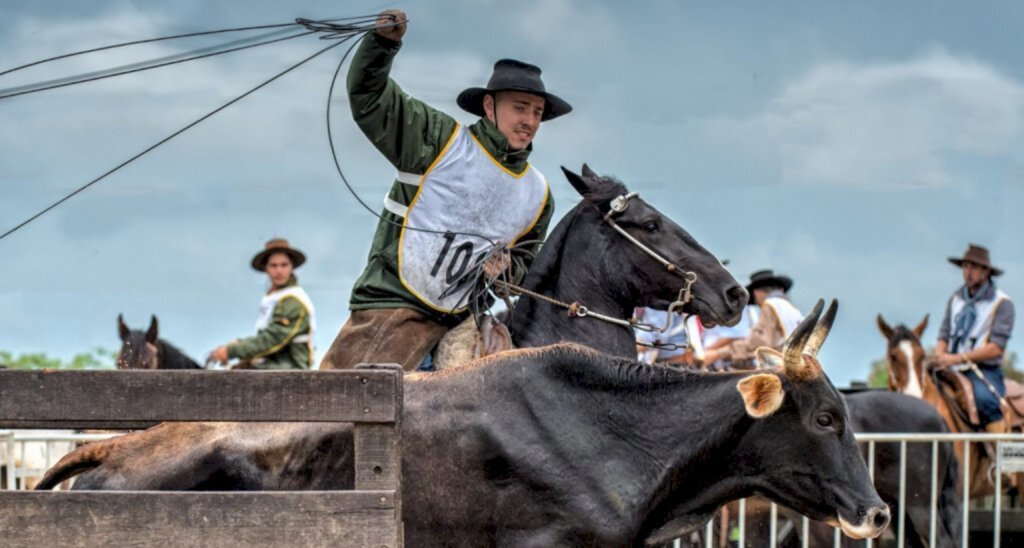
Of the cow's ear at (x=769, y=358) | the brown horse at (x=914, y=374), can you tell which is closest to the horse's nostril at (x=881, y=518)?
the cow's ear at (x=769, y=358)

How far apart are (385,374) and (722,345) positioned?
32.9 ft

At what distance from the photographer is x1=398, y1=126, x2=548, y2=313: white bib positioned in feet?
23.2

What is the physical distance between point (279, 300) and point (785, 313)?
4.68 meters

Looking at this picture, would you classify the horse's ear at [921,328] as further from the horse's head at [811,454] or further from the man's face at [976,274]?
the horse's head at [811,454]

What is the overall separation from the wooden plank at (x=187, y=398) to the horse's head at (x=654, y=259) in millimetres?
2655

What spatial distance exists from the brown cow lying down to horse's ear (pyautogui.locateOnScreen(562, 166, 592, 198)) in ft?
5.72

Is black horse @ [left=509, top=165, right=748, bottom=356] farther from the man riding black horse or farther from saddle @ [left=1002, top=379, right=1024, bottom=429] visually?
saddle @ [left=1002, top=379, right=1024, bottom=429]

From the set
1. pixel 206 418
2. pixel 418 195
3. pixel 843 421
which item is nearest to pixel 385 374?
Result: pixel 206 418

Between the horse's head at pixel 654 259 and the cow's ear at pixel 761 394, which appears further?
the horse's head at pixel 654 259

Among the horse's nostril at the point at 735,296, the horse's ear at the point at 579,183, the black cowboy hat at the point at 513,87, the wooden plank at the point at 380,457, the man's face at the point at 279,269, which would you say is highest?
the man's face at the point at 279,269

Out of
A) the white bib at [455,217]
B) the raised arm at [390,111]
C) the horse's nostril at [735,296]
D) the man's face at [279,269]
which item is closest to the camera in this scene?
the raised arm at [390,111]

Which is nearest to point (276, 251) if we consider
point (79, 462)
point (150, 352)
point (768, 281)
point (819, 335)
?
point (150, 352)

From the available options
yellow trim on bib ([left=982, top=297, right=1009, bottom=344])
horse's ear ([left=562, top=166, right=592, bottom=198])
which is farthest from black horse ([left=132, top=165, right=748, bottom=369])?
yellow trim on bib ([left=982, top=297, right=1009, bottom=344])

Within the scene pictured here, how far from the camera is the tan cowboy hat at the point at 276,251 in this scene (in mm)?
14492
